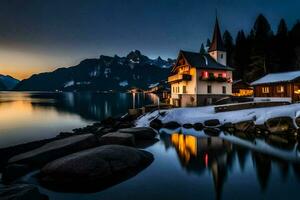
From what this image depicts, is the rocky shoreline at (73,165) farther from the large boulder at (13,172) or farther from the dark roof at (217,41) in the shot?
the dark roof at (217,41)

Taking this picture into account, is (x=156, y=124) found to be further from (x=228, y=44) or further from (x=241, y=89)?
(x=228, y=44)


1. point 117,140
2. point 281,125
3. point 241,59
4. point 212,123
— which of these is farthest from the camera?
point 241,59

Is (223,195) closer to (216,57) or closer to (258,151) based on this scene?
(258,151)

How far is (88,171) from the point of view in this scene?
51.5 ft

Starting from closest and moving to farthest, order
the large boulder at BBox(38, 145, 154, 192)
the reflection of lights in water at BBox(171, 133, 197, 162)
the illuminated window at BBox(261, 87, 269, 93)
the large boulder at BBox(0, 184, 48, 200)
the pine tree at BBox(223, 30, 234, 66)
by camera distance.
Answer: the large boulder at BBox(0, 184, 48, 200) < the large boulder at BBox(38, 145, 154, 192) < the reflection of lights in water at BBox(171, 133, 197, 162) < the illuminated window at BBox(261, 87, 269, 93) < the pine tree at BBox(223, 30, 234, 66)

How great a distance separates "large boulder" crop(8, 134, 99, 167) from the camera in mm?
18562

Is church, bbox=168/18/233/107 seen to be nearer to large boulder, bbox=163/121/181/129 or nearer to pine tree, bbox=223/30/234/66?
large boulder, bbox=163/121/181/129

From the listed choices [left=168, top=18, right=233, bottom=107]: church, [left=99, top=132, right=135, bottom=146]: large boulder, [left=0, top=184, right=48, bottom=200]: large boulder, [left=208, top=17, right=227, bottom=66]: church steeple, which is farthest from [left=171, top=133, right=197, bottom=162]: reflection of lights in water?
[left=208, top=17, right=227, bottom=66]: church steeple

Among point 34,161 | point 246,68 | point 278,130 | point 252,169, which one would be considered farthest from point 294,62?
point 34,161

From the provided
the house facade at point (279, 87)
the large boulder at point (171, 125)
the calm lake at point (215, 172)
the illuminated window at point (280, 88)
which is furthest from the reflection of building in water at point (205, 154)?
the illuminated window at point (280, 88)

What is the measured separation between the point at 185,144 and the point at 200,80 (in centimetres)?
2446

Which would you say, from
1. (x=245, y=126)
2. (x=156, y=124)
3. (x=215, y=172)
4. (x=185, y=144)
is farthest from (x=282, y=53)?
(x=215, y=172)

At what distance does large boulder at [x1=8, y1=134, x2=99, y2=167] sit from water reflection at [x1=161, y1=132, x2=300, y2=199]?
9.47m

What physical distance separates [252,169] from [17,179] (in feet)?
58.2
